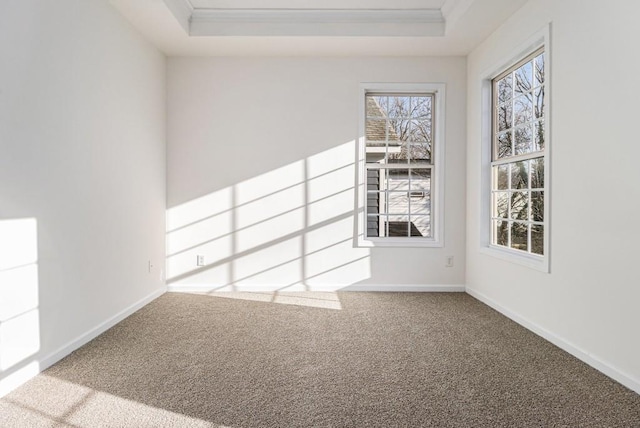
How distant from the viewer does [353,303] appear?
13.2 feet

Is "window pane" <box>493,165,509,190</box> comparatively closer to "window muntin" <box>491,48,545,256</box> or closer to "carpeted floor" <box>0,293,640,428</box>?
"window muntin" <box>491,48,545,256</box>

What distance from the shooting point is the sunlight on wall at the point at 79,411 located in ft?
6.01

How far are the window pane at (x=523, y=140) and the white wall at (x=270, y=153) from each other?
910 mm

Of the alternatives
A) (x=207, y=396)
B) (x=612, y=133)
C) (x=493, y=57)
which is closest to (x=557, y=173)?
(x=612, y=133)

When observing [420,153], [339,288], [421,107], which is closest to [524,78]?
[421,107]

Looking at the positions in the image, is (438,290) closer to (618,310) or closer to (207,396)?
(618,310)

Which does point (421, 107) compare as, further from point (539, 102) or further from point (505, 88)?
point (539, 102)

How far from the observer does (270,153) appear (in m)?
4.51

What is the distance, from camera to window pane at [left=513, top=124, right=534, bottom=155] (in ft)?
11.2

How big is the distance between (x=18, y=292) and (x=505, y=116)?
13.4ft

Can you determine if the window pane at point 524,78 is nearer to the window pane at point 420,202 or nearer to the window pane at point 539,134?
the window pane at point 539,134

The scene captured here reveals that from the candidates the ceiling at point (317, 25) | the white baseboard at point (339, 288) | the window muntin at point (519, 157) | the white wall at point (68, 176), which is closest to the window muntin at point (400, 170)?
the white baseboard at point (339, 288)

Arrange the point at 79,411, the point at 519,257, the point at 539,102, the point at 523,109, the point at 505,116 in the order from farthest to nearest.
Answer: the point at 505,116, the point at 523,109, the point at 519,257, the point at 539,102, the point at 79,411

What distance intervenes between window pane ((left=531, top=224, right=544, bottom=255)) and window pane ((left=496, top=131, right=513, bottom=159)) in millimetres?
800
